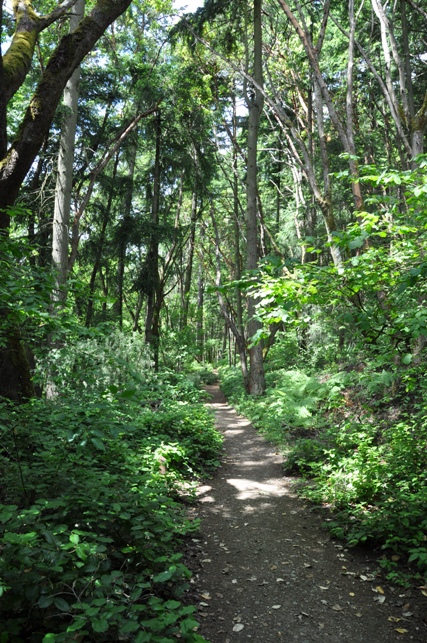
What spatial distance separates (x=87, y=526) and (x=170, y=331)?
13.6 meters

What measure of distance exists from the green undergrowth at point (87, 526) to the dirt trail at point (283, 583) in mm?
319

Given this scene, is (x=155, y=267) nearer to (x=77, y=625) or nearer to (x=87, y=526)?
(x=87, y=526)

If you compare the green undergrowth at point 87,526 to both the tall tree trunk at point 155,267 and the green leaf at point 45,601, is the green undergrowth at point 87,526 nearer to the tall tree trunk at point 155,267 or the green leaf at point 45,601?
the green leaf at point 45,601

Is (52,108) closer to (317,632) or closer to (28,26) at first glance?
(28,26)

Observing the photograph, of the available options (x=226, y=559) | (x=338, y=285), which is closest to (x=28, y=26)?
(x=338, y=285)

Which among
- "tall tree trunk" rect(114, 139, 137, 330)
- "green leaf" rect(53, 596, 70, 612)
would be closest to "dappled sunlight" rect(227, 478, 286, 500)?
"green leaf" rect(53, 596, 70, 612)

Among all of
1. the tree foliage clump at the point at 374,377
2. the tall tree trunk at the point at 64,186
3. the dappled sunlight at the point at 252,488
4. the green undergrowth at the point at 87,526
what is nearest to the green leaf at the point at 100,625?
the green undergrowth at the point at 87,526

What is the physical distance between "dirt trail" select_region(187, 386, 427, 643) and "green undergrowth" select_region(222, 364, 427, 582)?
241 millimetres

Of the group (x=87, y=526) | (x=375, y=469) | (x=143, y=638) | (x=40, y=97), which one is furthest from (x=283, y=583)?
(x=40, y=97)

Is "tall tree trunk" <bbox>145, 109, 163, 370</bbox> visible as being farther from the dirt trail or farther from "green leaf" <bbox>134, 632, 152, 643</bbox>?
"green leaf" <bbox>134, 632, 152, 643</bbox>

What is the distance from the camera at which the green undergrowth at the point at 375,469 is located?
13.2 ft

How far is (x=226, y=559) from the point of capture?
4.25 meters

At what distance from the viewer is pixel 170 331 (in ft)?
54.7

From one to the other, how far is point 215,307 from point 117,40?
805 inches
